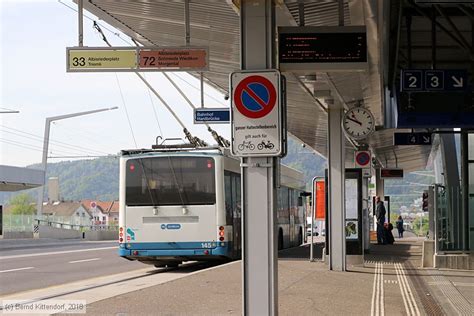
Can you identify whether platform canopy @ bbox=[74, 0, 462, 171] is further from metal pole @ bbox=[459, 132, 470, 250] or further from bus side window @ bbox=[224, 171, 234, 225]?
metal pole @ bbox=[459, 132, 470, 250]

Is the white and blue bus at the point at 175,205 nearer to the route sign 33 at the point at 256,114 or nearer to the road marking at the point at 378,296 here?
→ the road marking at the point at 378,296

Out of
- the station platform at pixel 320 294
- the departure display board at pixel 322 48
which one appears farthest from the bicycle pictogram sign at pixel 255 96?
the station platform at pixel 320 294

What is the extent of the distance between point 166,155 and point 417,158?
81.6 ft

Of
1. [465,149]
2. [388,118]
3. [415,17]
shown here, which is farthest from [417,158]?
[415,17]

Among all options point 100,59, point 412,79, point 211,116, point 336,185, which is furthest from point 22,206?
point 100,59

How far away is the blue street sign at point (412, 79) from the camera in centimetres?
1509

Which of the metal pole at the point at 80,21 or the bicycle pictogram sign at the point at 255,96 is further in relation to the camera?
the metal pole at the point at 80,21

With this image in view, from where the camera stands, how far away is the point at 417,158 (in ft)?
142

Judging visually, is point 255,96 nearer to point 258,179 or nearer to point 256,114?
point 256,114

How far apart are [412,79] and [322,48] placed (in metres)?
5.59

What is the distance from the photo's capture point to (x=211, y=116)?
77.8ft

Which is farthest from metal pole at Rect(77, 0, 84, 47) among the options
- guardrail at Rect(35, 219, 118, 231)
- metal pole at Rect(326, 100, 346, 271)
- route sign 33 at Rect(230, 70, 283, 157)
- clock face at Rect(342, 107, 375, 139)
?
guardrail at Rect(35, 219, 118, 231)

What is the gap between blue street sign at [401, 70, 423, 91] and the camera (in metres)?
15.1

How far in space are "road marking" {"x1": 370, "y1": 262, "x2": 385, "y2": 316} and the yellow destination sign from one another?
15.8 ft
